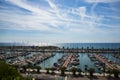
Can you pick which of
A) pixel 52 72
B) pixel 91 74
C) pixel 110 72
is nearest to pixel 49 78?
pixel 52 72

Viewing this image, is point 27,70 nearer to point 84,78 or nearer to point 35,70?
point 35,70

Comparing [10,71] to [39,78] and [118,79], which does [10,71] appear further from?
[118,79]

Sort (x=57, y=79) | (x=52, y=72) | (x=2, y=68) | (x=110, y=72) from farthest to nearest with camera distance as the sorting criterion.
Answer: (x=52, y=72), (x=110, y=72), (x=57, y=79), (x=2, y=68)

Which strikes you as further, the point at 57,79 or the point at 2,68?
the point at 57,79

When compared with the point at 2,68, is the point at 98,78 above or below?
below

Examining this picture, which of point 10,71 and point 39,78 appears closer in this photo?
point 10,71

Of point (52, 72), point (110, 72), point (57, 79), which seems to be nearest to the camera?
point (57, 79)

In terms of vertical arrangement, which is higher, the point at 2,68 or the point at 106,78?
the point at 2,68

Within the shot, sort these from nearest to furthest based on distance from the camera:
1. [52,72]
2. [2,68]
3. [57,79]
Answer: [2,68]
[57,79]
[52,72]

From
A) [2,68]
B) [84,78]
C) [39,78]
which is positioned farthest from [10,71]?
[84,78]
